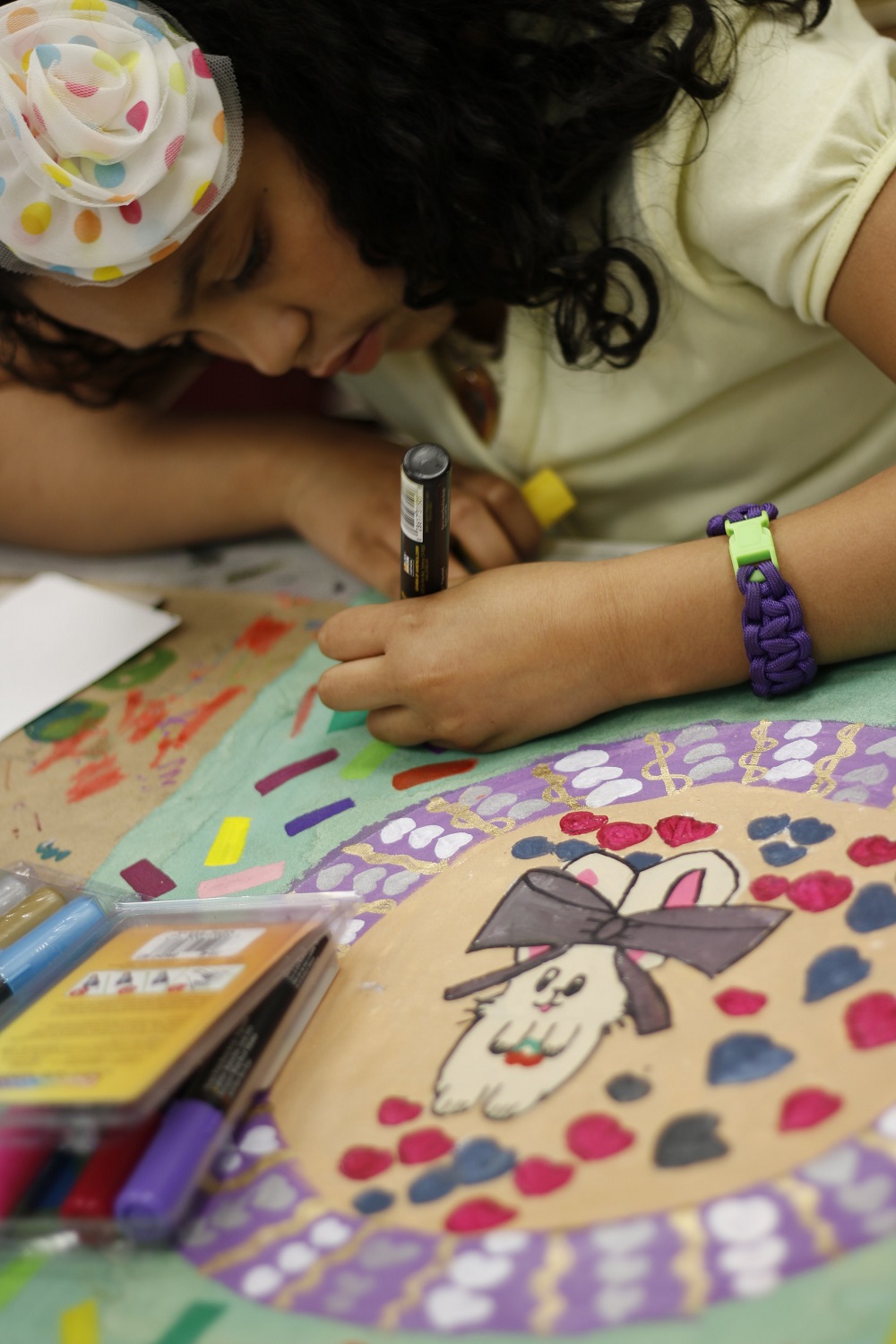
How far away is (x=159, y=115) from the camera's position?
1.78 ft

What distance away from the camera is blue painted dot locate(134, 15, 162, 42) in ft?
1.79

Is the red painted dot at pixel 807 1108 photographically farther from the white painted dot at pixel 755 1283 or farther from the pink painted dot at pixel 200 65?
the pink painted dot at pixel 200 65

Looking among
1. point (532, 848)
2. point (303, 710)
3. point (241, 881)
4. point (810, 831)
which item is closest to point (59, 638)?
point (303, 710)

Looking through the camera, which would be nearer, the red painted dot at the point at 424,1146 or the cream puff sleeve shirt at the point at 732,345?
the red painted dot at the point at 424,1146

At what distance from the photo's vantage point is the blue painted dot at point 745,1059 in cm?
34

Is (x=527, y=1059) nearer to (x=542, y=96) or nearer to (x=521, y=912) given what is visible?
(x=521, y=912)

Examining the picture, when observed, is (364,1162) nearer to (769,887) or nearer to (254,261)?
(769,887)

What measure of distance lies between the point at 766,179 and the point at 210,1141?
0.52m

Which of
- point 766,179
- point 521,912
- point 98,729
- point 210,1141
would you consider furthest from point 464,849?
point 766,179

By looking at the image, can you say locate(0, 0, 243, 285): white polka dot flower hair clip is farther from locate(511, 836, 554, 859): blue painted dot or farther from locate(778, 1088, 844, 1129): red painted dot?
locate(778, 1088, 844, 1129): red painted dot

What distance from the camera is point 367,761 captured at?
60 centimetres

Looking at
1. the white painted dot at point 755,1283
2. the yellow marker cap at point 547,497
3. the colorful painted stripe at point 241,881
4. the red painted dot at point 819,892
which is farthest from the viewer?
the yellow marker cap at point 547,497

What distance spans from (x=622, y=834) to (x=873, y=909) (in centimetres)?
11

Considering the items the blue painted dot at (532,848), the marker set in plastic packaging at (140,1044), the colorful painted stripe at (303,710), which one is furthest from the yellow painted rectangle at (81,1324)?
the colorful painted stripe at (303,710)
